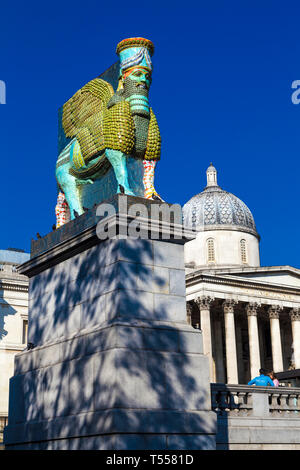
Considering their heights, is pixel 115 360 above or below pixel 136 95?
below

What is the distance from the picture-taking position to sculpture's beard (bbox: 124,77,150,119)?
597 inches

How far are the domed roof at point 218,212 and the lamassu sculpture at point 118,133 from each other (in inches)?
2054

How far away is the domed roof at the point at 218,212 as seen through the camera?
2704 inches

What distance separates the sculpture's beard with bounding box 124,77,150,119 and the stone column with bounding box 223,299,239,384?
128 feet

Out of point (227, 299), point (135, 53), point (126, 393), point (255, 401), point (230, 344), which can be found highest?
point (227, 299)

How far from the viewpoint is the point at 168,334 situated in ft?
42.1

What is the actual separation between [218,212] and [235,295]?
16.9 metres

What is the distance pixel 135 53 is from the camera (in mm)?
15203

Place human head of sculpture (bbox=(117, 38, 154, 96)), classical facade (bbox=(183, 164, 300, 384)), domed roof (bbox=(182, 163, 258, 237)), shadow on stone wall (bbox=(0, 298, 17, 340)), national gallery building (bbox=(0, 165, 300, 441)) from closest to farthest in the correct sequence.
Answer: human head of sculpture (bbox=(117, 38, 154, 96)) → shadow on stone wall (bbox=(0, 298, 17, 340)) → national gallery building (bbox=(0, 165, 300, 441)) → classical facade (bbox=(183, 164, 300, 384)) → domed roof (bbox=(182, 163, 258, 237))

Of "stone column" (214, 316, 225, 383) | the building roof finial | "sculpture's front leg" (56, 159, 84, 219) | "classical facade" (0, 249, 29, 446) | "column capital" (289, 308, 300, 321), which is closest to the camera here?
"sculpture's front leg" (56, 159, 84, 219)

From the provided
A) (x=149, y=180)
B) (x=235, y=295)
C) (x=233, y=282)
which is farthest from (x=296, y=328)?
(x=149, y=180)

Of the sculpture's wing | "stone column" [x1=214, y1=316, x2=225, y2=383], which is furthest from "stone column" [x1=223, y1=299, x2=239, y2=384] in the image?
the sculpture's wing

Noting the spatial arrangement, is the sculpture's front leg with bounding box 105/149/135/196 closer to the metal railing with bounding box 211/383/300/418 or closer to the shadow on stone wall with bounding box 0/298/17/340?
the metal railing with bounding box 211/383/300/418

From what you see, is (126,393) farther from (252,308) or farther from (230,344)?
(252,308)
